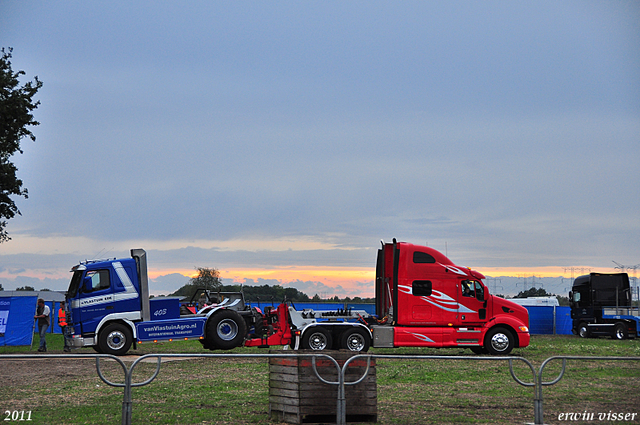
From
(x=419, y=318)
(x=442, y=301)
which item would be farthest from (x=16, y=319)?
(x=442, y=301)

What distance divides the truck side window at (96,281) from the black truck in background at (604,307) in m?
28.1

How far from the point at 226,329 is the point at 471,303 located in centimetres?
819

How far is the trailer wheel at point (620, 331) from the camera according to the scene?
36750 mm

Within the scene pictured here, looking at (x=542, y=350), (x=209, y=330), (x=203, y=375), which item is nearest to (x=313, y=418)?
(x=203, y=375)

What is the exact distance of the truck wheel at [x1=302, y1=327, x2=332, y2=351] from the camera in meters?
20.1

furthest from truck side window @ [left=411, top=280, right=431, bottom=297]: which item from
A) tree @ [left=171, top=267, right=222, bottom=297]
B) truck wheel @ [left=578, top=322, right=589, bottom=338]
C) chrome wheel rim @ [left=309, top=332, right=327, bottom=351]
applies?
tree @ [left=171, top=267, right=222, bottom=297]

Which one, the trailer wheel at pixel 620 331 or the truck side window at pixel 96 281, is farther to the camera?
the trailer wheel at pixel 620 331

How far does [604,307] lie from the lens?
37.5 metres

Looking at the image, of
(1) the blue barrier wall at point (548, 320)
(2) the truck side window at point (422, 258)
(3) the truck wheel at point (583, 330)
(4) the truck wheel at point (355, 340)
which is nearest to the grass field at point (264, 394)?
(4) the truck wheel at point (355, 340)

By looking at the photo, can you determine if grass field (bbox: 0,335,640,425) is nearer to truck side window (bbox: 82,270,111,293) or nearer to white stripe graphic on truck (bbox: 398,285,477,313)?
white stripe graphic on truck (bbox: 398,285,477,313)

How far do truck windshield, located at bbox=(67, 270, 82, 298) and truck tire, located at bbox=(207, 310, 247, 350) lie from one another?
14.5 feet

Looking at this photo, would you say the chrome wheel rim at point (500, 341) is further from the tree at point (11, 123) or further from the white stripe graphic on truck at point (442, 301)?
the tree at point (11, 123)

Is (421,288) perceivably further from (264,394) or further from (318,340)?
(264,394)

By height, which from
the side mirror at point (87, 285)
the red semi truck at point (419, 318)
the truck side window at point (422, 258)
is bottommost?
the red semi truck at point (419, 318)
